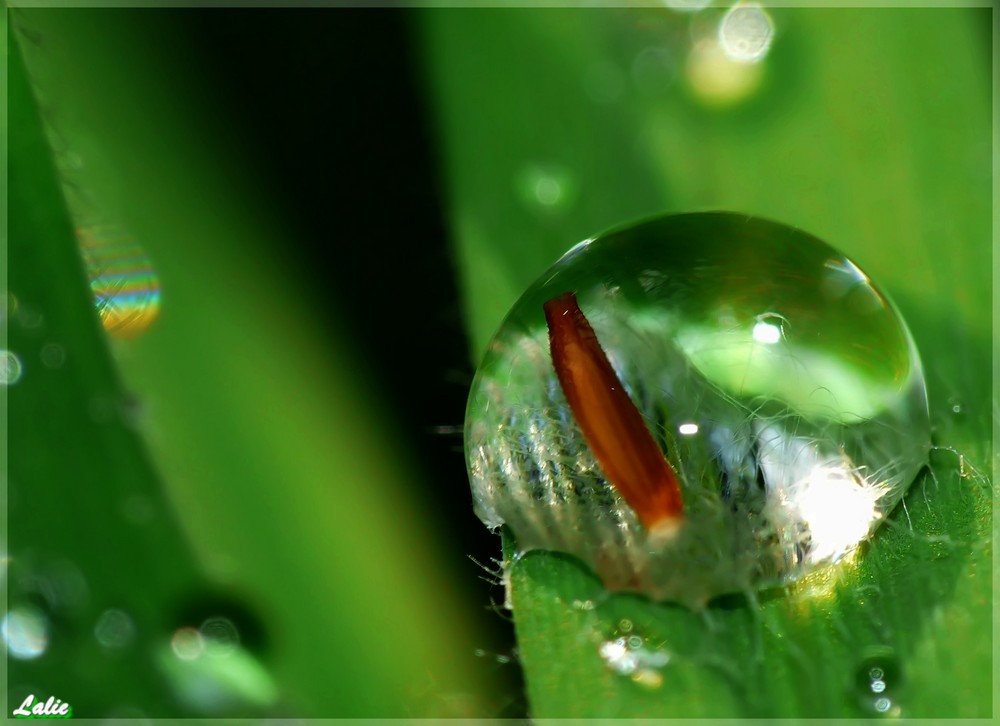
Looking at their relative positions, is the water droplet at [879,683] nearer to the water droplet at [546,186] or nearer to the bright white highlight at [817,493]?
the bright white highlight at [817,493]

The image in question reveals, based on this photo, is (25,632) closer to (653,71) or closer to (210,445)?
(210,445)

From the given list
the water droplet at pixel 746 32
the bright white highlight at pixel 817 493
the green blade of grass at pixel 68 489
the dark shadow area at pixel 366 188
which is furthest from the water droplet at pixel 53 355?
the water droplet at pixel 746 32

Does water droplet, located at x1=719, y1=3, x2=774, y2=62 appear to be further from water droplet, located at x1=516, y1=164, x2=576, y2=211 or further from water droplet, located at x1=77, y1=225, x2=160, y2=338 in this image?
water droplet, located at x1=77, y1=225, x2=160, y2=338

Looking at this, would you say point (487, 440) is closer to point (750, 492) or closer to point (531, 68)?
point (750, 492)

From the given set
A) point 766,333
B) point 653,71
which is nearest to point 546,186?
point 653,71

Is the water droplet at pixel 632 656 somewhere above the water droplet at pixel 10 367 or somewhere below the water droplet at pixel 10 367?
below
